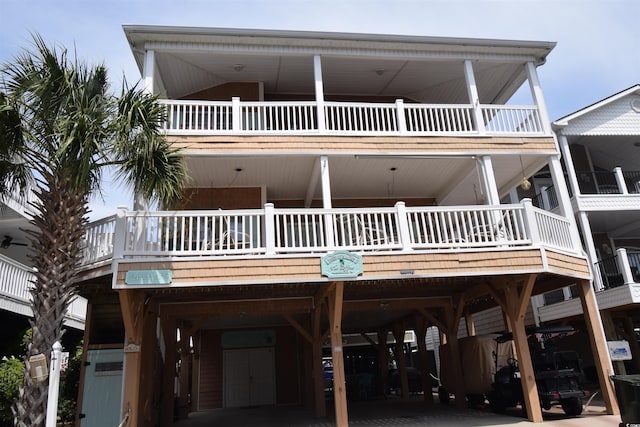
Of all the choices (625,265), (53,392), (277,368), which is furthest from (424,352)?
(53,392)

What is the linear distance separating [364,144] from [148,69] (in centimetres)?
546

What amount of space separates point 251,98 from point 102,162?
596 centimetres

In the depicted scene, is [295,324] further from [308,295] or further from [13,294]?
[13,294]

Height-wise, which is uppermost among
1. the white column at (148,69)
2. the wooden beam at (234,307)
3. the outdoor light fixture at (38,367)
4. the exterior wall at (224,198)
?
the white column at (148,69)

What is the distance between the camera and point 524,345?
10.1 meters

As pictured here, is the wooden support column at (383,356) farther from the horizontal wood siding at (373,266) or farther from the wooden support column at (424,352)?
the horizontal wood siding at (373,266)

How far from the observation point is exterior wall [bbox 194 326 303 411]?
17406 millimetres

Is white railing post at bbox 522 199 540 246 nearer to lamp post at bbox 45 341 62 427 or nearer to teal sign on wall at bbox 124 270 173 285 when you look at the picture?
teal sign on wall at bbox 124 270 173 285

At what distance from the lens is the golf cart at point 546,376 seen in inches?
414

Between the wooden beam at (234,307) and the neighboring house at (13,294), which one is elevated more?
the neighboring house at (13,294)

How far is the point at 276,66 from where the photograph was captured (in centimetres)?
1280

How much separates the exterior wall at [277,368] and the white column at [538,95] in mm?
11025

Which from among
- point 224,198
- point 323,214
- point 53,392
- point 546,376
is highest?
point 224,198

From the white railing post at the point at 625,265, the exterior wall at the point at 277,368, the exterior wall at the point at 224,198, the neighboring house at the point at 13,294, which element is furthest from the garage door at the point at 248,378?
the white railing post at the point at 625,265
